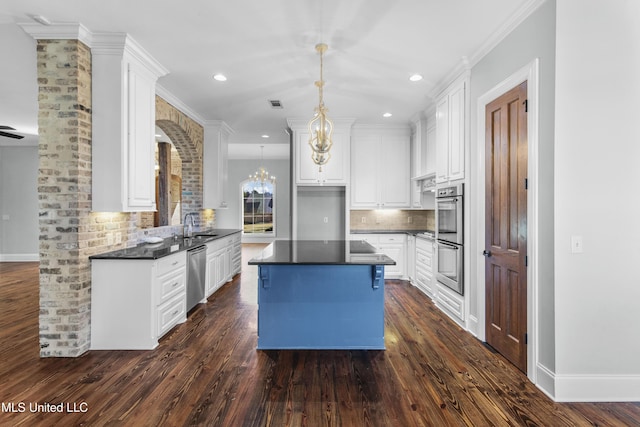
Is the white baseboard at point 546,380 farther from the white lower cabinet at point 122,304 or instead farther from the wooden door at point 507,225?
the white lower cabinet at point 122,304

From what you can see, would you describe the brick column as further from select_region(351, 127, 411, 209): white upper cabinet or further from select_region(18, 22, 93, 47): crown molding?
select_region(351, 127, 411, 209): white upper cabinet

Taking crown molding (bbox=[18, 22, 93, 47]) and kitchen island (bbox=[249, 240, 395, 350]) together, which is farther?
kitchen island (bbox=[249, 240, 395, 350])

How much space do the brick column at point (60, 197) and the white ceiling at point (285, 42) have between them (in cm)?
40

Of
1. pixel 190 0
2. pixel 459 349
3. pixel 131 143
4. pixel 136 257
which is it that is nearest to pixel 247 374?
pixel 136 257

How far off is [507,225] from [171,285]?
3442mm

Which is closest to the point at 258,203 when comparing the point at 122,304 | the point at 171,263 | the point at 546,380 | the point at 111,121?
the point at 171,263

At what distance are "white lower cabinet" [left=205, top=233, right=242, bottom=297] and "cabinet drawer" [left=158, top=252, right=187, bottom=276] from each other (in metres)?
0.87

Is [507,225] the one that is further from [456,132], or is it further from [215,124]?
[215,124]

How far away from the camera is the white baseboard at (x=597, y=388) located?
2.21 metres

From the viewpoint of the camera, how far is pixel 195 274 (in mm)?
4125

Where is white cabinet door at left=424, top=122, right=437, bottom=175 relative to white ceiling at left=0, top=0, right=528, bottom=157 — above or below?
below

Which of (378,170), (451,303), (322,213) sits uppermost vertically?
(378,170)

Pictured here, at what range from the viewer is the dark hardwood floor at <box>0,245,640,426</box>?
2035 mm

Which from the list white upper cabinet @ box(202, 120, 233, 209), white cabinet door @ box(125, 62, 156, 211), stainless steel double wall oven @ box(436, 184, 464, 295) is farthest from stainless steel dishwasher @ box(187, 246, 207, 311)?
stainless steel double wall oven @ box(436, 184, 464, 295)
